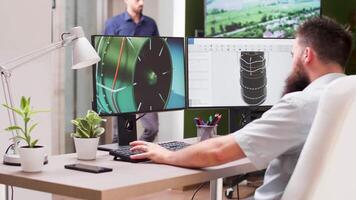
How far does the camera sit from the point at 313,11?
4668 millimetres

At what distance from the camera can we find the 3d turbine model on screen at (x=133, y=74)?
219 cm

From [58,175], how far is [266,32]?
3.25 metres

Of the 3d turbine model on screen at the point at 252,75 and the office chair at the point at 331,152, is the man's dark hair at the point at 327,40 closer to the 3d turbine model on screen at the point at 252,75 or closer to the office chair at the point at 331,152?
the office chair at the point at 331,152

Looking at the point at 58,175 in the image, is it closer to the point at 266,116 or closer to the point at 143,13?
the point at 266,116

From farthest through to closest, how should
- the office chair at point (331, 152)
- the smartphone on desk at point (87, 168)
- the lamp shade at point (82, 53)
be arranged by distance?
the lamp shade at point (82, 53)
the smartphone on desk at point (87, 168)
the office chair at point (331, 152)

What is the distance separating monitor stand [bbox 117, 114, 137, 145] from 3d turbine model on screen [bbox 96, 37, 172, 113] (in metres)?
0.04

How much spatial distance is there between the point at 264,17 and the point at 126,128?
8.73 feet

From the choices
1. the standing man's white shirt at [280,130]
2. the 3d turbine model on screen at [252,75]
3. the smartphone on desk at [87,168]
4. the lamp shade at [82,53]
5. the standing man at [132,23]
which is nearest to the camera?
the standing man's white shirt at [280,130]

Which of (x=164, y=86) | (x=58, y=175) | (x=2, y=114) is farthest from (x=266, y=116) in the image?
(x=2, y=114)

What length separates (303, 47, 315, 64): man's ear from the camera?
6.10 ft

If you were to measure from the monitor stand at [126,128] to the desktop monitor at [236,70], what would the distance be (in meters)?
0.36

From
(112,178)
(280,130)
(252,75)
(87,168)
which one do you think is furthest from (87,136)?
(252,75)

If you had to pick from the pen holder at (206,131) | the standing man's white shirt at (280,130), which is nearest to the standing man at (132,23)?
the pen holder at (206,131)

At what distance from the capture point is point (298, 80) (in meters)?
1.99
